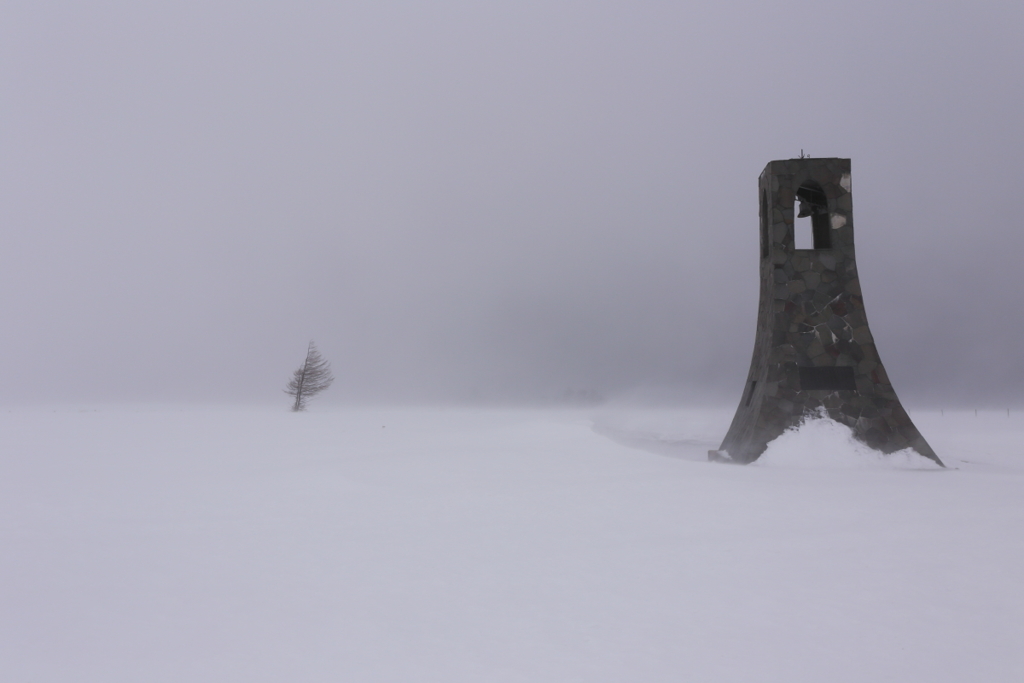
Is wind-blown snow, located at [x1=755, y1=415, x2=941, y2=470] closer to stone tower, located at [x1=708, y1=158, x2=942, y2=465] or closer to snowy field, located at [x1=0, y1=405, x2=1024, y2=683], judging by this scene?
stone tower, located at [x1=708, y1=158, x2=942, y2=465]

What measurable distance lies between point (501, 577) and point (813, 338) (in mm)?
14142

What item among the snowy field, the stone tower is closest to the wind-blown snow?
the stone tower

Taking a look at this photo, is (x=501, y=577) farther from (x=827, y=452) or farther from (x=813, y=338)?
(x=813, y=338)

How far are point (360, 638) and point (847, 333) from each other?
53.9ft

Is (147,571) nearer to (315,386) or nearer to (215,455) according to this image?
(215,455)

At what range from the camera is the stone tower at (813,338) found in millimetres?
15859

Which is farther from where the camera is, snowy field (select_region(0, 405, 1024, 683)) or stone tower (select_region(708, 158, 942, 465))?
stone tower (select_region(708, 158, 942, 465))

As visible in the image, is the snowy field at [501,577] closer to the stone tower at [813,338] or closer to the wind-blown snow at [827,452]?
the wind-blown snow at [827,452]

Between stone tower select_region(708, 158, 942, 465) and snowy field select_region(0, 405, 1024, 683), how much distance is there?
4.27 metres

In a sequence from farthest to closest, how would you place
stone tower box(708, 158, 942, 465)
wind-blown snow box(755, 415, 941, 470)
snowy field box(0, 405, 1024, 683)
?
stone tower box(708, 158, 942, 465) < wind-blown snow box(755, 415, 941, 470) < snowy field box(0, 405, 1024, 683)

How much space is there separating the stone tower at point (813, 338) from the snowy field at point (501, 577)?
4.27 meters

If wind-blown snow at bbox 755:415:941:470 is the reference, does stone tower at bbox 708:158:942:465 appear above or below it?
above

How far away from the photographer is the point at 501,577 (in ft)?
18.9

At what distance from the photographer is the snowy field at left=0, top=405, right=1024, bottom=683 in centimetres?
418
